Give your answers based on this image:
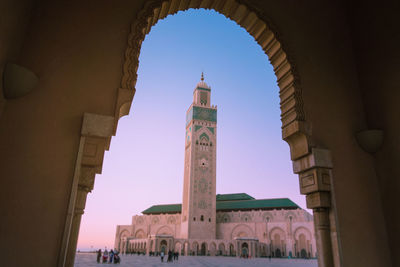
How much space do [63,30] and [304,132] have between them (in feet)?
6.89

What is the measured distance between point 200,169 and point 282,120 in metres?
27.8

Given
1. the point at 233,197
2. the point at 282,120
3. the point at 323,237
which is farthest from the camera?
the point at 233,197

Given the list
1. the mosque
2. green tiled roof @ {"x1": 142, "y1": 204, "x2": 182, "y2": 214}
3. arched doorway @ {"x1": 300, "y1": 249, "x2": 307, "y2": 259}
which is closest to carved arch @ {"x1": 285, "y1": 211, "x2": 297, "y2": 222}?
the mosque

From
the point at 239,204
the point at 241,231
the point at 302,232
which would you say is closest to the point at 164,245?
the point at 241,231

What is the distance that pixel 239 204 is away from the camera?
3145 centimetres

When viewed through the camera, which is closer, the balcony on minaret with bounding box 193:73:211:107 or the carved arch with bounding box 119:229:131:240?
the balcony on minaret with bounding box 193:73:211:107

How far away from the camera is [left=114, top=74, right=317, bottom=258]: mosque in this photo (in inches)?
953

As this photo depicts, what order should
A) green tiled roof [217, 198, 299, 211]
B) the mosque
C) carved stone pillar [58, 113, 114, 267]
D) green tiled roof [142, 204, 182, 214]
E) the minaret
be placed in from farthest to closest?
green tiled roof [142, 204, 182, 214]
green tiled roof [217, 198, 299, 211]
the minaret
the mosque
carved stone pillar [58, 113, 114, 267]

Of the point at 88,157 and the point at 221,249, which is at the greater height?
the point at 88,157

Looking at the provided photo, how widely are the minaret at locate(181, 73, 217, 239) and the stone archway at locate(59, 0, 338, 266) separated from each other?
26.4 metres

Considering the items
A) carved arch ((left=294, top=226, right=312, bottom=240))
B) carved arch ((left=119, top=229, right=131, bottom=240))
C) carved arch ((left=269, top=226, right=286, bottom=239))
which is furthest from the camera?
carved arch ((left=119, top=229, right=131, bottom=240))

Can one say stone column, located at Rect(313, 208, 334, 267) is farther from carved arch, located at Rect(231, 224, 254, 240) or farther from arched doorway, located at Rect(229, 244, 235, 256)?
carved arch, located at Rect(231, 224, 254, 240)

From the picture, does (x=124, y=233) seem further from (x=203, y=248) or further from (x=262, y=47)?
(x=262, y=47)

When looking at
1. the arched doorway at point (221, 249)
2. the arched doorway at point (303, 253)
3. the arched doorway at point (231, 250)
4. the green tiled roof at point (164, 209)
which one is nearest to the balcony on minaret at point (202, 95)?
the green tiled roof at point (164, 209)
